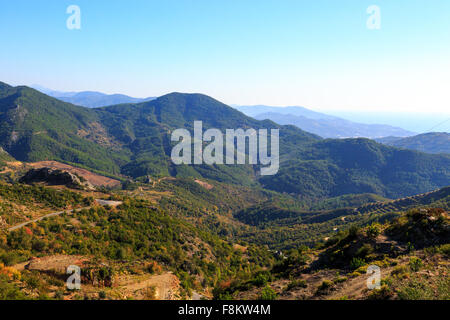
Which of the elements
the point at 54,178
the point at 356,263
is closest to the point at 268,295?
the point at 356,263

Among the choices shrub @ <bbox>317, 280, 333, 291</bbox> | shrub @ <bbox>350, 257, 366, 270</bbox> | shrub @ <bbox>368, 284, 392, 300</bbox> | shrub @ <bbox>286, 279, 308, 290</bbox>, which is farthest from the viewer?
shrub @ <bbox>350, 257, 366, 270</bbox>

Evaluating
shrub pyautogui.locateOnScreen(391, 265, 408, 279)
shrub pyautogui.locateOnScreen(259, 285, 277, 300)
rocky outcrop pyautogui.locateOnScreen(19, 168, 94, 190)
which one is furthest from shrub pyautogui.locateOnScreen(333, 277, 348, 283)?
rocky outcrop pyautogui.locateOnScreen(19, 168, 94, 190)

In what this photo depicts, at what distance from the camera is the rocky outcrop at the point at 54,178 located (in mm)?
41094

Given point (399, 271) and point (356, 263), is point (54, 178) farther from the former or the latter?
point (399, 271)

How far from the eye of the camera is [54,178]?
41625 millimetres

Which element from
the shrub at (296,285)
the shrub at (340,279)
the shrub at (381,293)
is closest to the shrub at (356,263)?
the shrub at (340,279)

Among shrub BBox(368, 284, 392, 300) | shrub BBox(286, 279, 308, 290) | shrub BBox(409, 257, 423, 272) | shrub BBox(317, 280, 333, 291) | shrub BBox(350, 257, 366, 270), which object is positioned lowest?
shrub BBox(286, 279, 308, 290)

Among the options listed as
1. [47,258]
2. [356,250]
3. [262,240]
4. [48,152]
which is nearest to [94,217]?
[47,258]

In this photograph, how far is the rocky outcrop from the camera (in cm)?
4109

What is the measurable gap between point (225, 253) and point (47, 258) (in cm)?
2896

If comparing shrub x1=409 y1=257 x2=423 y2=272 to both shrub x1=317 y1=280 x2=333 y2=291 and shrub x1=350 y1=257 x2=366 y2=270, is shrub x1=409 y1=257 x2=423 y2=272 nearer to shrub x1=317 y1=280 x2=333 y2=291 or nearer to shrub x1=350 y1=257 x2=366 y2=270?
shrub x1=350 y1=257 x2=366 y2=270
